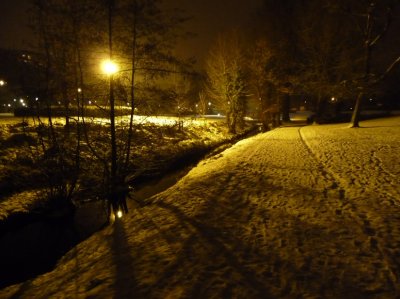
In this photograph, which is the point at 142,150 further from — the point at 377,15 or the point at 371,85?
the point at 377,15

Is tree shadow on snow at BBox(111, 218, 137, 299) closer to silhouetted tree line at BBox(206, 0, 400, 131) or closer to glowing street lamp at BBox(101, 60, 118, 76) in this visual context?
glowing street lamp at BBox(101, 60, 118, 76)

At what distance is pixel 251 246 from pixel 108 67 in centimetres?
869

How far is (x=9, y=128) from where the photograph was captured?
1945cm

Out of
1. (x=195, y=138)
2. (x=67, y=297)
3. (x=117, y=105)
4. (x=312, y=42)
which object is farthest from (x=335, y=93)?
(x=67, y=297)

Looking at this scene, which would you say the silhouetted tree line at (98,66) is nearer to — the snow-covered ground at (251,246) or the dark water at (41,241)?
the dark water at (41,241)

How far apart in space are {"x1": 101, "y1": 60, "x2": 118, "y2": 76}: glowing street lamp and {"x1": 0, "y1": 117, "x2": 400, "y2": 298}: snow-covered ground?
5.03m

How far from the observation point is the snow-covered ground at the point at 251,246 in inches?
185

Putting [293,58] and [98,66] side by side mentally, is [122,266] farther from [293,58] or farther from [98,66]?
[293,58]

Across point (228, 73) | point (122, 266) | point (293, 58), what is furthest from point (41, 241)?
point (293, 58)

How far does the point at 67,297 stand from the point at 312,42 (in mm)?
34955

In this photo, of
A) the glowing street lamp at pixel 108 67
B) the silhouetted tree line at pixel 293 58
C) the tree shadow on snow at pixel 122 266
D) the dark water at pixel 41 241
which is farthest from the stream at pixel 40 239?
the silhouetted tree line at pixel 293 58

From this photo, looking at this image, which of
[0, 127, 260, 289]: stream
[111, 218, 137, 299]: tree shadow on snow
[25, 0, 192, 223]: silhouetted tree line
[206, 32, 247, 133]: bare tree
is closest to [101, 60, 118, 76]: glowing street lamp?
[25, 0, 192, 223]: silhouetted tree line

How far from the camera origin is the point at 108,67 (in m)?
11.7

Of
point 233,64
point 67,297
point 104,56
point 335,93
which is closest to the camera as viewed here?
point 67,297
